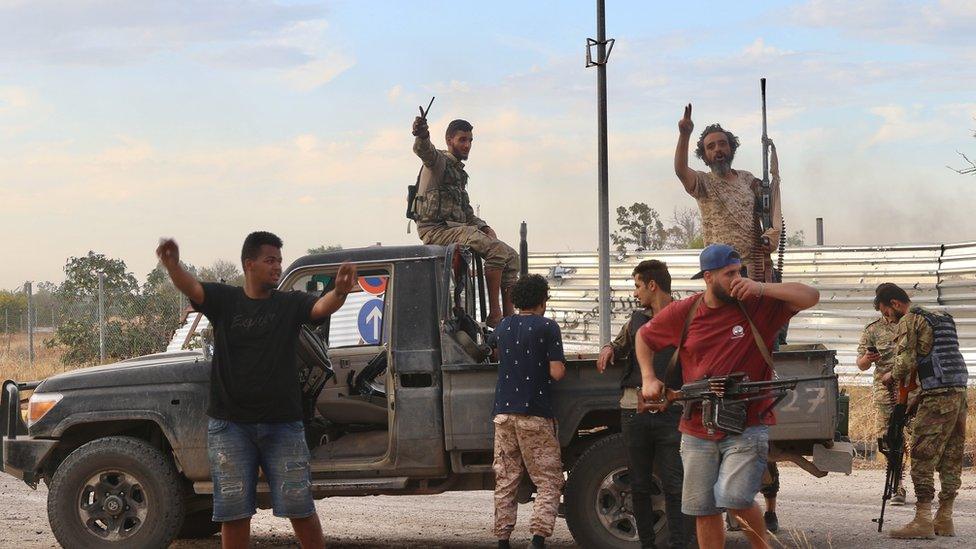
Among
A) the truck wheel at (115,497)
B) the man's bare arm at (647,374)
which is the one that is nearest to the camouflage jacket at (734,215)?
the man's bare arm at (647,374)

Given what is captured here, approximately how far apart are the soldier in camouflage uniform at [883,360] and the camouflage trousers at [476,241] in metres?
2.94

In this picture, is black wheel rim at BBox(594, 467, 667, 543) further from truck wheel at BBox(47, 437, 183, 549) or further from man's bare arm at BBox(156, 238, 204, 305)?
man's bare arm at BBox(156, 238, 204, 305)

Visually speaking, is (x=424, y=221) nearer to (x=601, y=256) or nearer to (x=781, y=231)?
(x=781, y=231)

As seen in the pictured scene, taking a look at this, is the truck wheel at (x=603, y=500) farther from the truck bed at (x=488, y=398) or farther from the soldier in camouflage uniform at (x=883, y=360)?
the soldier in camouflage uniform at (x=883, y=360)

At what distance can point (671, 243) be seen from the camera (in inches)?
1753

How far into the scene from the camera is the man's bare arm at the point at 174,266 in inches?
225

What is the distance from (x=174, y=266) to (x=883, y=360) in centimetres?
644

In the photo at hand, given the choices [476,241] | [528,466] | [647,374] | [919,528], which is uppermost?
[476,241]

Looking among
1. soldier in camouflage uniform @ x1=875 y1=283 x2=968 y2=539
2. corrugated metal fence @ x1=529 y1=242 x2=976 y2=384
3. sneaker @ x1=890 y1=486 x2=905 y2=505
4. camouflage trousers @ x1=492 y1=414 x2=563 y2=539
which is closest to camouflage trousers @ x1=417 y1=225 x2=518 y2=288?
camouflage trousers @ x1=492 y1=414 x2=563 y2=539

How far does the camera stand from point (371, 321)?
317 inches

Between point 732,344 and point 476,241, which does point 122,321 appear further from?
point 732,344

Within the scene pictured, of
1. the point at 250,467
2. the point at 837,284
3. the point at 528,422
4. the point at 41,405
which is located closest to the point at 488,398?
the point at 528,422

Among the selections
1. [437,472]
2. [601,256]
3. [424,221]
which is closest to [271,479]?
[437,472]

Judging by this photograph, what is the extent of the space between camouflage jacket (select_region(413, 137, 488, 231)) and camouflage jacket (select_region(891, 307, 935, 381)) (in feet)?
10.6
